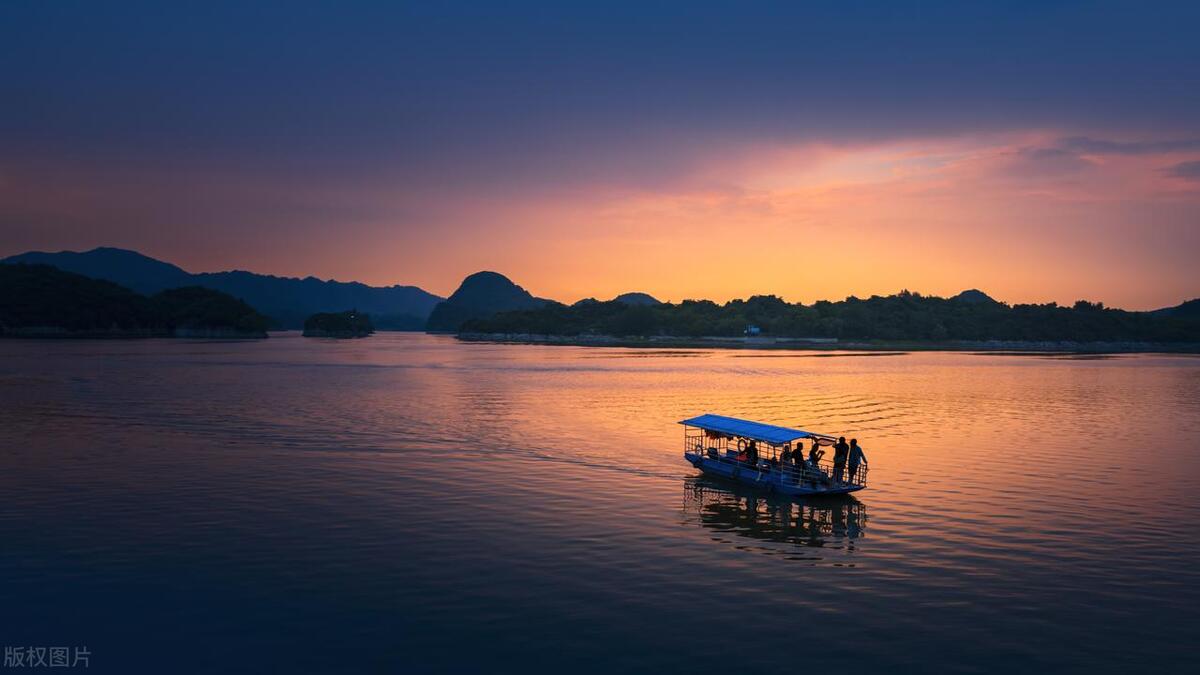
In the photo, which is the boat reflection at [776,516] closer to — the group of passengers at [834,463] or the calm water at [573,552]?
the calm water at [573,552]

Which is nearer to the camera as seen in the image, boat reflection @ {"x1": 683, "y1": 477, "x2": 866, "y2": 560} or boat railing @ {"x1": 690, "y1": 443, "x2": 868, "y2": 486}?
boat reflection @ {"x1": 683, "y1": 477, "x2": 866, "y2": 560}

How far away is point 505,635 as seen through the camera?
21.5 m

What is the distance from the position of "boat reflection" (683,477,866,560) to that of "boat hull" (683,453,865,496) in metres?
0.55

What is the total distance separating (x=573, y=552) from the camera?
29469 millimetres

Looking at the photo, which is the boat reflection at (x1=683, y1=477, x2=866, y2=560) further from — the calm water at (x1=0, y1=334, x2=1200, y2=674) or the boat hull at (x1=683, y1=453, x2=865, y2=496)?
the boat hull at (x1=683, y1=453, x2=865, y2=496)

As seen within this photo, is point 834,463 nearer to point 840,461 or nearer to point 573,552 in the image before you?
point 840,461

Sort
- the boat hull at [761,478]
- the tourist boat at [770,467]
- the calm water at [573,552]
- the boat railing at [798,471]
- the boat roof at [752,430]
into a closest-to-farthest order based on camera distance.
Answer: the calm water at [573,552]
the boat hull at [761,478]
the tourist boat at [770,467]
the boat railing at [798,471]
the boat roof at [752,430]

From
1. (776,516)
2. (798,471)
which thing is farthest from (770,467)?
(776,516)

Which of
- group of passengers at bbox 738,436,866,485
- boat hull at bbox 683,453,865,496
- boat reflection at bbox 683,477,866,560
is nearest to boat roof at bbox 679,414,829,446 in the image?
group of passengers at bbox 738,436,866,485

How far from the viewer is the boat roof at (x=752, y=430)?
138 ft

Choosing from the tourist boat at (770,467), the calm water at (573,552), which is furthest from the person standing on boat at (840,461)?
the calm water at (573,552)

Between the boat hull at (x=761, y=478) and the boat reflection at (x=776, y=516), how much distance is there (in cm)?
55

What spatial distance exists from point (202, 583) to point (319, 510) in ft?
33.9

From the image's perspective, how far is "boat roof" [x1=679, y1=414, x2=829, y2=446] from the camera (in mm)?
42125
